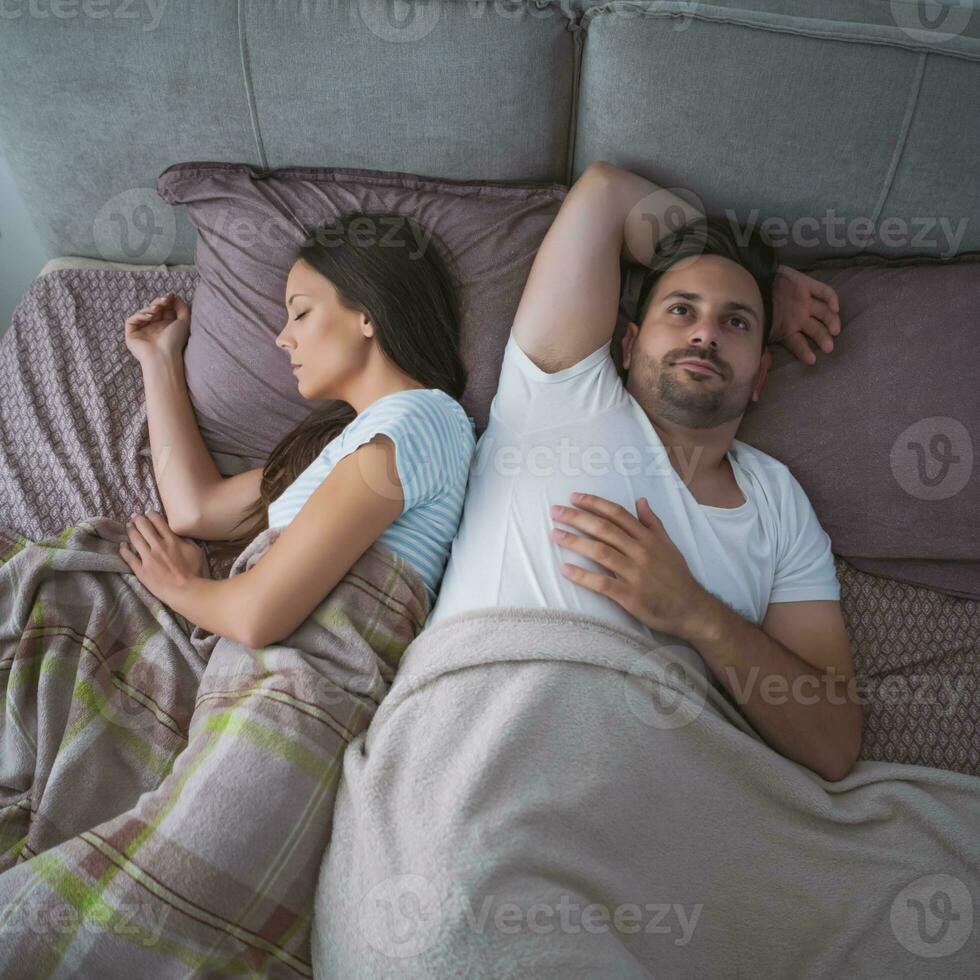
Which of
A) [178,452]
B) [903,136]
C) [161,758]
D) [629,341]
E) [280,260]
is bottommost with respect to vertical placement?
[161,758]

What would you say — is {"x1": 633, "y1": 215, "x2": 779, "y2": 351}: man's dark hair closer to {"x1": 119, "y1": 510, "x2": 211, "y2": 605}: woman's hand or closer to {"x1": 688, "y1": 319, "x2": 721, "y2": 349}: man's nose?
{"x1": 688, "y1": 319, "x2": 721, "y2": 349}: man's nose

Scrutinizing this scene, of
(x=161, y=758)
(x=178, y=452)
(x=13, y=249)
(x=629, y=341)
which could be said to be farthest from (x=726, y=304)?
(x=13, y=249)

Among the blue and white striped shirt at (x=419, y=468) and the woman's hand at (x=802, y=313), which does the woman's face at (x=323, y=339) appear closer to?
the blue and white striped shirt at (x=419, y=468)

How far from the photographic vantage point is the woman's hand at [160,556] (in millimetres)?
1163

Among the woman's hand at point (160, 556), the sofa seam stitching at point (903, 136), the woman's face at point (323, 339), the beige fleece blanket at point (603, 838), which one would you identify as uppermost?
the sofa seam stitching at point (903, 136)

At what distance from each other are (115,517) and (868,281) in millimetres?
1355

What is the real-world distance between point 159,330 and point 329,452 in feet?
1.61

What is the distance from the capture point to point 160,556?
119 cm

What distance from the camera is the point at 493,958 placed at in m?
0.78

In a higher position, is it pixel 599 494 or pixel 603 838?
pixel 599 494

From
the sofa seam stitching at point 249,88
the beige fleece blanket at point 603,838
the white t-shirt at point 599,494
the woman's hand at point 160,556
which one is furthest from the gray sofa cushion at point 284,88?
the beige fleece blanket at point 603,838

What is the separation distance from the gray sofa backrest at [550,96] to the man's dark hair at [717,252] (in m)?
0.08

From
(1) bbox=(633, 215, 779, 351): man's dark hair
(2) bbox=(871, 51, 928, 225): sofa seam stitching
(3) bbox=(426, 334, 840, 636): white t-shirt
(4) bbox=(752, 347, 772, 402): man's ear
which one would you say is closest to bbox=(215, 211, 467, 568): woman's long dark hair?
(3) bbox=(426, 334, 840, 636): white t-shirt

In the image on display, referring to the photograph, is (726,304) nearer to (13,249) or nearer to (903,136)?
(903,136)
